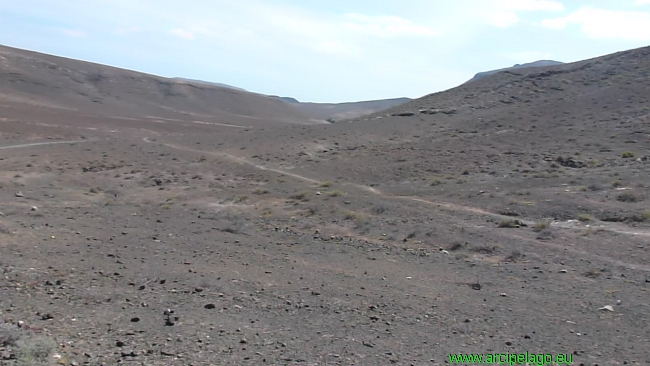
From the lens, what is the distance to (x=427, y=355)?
6613 millimetres

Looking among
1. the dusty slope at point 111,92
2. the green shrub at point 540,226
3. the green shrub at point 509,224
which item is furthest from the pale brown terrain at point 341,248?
the dusty slope at point 111,92

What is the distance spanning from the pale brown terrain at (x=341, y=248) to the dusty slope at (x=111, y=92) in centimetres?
5904

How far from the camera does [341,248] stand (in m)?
13.6

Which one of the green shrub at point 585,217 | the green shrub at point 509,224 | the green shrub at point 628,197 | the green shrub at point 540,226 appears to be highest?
the green shrub at point 628,197

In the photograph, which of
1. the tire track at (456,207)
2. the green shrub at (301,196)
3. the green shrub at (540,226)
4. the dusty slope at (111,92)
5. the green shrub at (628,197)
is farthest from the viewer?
the dusty slope at (111,92)

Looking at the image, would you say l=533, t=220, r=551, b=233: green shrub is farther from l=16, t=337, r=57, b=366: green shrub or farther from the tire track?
l=16, t=337, r=57, b=366: green shrub

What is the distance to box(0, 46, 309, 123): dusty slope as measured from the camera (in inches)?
3612

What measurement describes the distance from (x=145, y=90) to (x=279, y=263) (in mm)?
109831

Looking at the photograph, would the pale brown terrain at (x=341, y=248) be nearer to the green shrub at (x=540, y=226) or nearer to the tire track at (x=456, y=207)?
the tire track at (x=456, y=207)

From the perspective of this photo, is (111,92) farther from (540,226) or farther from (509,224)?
(540,226)

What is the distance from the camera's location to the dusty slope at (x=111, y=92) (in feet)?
301

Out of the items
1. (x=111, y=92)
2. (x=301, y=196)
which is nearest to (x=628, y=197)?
(x=301, y=196)

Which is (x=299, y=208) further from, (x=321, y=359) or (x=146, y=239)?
(x=321, y=359)

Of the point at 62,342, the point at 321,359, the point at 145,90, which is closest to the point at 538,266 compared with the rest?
the point at 321,359
